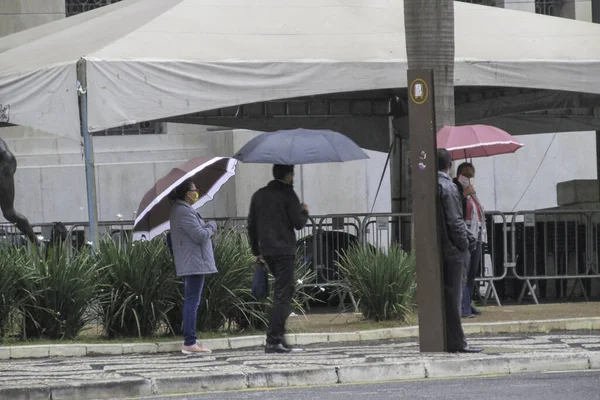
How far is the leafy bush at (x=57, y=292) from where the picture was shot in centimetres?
1338

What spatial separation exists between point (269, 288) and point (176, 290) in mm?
973

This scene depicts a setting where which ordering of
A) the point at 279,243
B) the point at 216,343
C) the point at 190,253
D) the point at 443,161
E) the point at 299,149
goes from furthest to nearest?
the point at 216,343, the point at 190,253, the point at 299,149, the point at 279,243, the point at 443,161

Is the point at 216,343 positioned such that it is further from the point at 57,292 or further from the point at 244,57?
the point at 244,57

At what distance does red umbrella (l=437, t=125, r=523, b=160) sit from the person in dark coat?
2892mm

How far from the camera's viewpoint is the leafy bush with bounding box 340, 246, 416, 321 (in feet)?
48.3

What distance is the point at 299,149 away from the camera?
12586 mm

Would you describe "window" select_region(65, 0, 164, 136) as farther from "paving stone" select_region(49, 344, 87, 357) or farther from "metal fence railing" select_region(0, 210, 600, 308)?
"paving stone" select_region(49, 344, 87, 357)

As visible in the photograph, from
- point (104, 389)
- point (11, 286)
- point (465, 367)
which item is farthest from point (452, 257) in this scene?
point (11, 286)

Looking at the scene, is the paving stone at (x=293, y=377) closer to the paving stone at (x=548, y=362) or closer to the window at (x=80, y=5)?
the paving stone at (x=548, y=362)

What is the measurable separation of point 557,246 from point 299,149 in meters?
6.71

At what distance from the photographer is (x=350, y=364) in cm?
1109

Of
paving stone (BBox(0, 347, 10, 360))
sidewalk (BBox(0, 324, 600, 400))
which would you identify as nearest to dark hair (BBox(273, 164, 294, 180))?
sidewalk (BBox(0, 324, 600, 400))

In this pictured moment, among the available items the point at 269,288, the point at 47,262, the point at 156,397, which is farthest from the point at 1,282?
the point at 156,397

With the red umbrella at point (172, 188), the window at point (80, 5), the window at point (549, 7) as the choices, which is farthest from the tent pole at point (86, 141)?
the window at point (549, 7)
